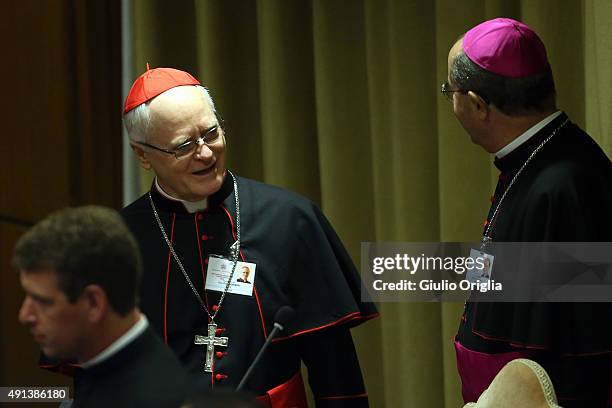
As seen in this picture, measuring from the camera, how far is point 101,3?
4.82 meters

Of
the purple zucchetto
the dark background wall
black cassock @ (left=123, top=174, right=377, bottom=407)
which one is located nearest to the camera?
black cassock @ (left=123, top=174, right=377, bottom=407)

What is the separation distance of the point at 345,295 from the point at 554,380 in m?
0.64

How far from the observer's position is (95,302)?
206cm

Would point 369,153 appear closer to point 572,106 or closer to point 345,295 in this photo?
point 572,106

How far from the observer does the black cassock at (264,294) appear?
3215 millimetres

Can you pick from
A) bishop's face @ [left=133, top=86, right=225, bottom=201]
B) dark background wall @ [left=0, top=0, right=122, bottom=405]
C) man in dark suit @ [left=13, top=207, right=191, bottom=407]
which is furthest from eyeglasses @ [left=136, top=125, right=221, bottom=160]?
dark background wall @ [left=0, top=0, right=122, bottom=405]

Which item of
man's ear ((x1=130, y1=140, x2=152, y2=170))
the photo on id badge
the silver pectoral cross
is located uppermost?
man's ear ((x1=130, y1=140, x2=152, y2=170))

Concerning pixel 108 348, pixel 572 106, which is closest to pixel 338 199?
pixel 572 106

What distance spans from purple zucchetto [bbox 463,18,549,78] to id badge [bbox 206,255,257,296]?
2.95 feet

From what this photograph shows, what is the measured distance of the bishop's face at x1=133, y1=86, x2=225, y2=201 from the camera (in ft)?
10.6

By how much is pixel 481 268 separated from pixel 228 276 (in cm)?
75

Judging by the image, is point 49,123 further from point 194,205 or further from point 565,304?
point 565,304

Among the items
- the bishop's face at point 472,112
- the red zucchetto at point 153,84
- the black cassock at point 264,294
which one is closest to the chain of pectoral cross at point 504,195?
the bishop's face at point 472,112

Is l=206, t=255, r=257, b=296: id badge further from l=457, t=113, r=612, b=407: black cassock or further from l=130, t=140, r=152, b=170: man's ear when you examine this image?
l=457, t=113, r=612, b=407: black cassock
